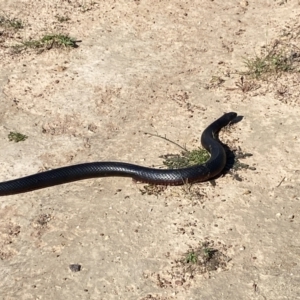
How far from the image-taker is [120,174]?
20.7 feet

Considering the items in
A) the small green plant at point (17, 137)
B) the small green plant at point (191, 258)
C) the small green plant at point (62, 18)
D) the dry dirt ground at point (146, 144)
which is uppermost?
the small green plant at point (191, 258)

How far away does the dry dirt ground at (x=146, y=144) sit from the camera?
5090 millimetres

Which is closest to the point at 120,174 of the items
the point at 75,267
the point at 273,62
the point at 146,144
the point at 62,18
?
the point at 146,144

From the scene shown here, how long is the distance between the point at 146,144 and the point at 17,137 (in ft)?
5.00

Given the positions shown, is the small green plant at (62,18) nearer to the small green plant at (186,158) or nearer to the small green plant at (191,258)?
A: the small green plant at (186,158)

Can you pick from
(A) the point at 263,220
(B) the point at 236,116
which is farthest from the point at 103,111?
(A) the point at 263,220

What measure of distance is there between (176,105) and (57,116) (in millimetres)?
1510

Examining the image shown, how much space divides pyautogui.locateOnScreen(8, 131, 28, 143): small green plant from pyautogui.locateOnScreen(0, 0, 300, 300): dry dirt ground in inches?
2.8

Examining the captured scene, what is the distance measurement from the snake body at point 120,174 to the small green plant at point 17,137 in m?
0.96

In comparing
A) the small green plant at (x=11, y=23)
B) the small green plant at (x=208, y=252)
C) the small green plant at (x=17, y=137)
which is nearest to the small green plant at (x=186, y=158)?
the small green plant at (x=208, y=252)

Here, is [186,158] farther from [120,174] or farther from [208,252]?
[208,252]

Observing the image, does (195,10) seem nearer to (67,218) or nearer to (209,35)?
(209,35)

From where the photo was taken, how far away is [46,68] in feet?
27.6

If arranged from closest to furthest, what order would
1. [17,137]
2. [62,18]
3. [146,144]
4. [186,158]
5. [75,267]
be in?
[75,267]
[186,158]
[146,144]
[17,137]
[62,18]
